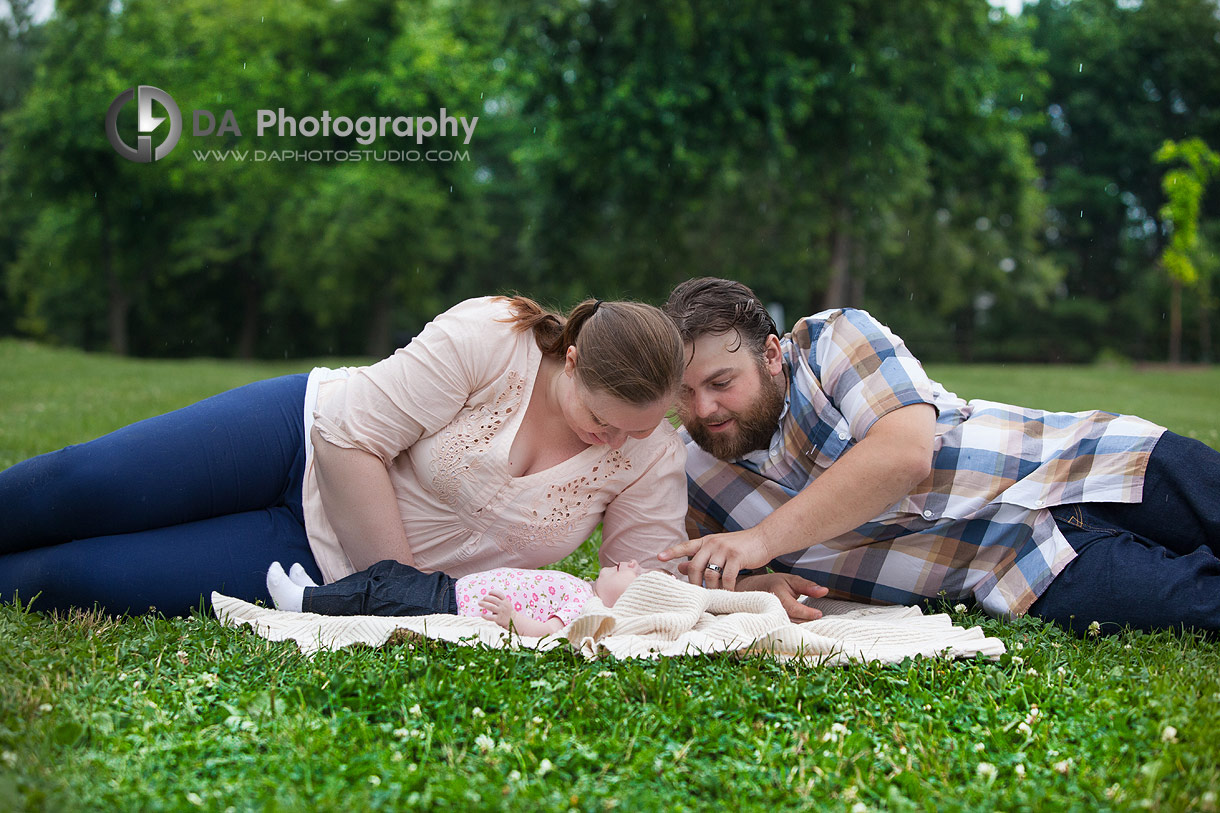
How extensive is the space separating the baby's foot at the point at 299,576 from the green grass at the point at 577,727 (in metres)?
0.36

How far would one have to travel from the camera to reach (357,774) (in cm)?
219

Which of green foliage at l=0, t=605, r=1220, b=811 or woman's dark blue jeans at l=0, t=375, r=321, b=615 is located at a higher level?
woman's dark blue jeans at l=0, t=375, r=321, b=615

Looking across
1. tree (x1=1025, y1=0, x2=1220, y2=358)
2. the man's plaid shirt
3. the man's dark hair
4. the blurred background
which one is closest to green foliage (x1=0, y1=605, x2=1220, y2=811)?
the man's plaid shirt

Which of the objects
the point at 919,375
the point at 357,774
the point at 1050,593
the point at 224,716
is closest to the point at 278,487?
the point at 224,716

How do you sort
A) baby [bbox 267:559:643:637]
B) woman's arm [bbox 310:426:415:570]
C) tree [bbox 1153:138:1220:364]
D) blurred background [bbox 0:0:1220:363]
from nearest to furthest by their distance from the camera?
1. baby [bbox 267:559:643:637]
2. woman's arm [bbox 310:426:415:570]
3. blurred background [bbox 0:0:1220:363]
4. tree [bbox 1153:138:1220:364]

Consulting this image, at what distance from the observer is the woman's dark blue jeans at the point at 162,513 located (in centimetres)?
328

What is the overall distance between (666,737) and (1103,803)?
977 millimetres

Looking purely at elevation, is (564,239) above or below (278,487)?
above

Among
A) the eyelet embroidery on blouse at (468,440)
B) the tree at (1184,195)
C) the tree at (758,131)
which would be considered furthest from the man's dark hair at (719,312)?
the tree at (1184,195)

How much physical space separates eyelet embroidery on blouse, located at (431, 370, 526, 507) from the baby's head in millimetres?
609

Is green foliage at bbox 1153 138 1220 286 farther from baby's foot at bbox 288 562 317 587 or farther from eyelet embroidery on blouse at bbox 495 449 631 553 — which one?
baby's foot at bbox 288 562 317 587

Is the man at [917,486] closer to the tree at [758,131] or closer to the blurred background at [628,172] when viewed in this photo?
the tree at [758,131]

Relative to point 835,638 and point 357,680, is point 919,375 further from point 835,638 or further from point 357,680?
point 357,680

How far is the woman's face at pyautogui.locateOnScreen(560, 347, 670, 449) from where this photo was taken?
126 inches
